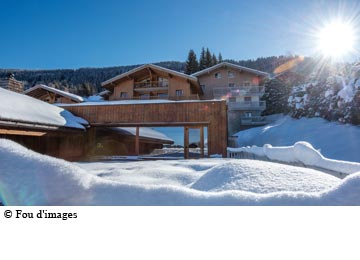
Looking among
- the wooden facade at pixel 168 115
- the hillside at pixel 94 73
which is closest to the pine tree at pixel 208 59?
the hillside at pixel 94 73

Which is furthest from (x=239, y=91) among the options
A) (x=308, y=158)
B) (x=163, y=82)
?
(x=308, y=158)

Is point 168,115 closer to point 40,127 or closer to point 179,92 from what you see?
point 40,127

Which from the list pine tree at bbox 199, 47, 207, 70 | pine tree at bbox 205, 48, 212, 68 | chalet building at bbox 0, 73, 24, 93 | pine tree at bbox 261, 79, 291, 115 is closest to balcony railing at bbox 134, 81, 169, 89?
chalet building at bbox 0, 73, 24, 93

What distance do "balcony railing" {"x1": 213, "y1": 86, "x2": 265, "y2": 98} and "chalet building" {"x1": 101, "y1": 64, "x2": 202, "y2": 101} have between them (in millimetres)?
Result: 2507

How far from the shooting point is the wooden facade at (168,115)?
9.48 meters

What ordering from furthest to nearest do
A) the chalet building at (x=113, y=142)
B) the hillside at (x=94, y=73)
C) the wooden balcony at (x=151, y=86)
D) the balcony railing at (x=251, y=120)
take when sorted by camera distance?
the hillside at (x=94, y=73)
the balcony railing at (x=251, y=120)
the wooden balcony at (x=151, y=86)
the chalet building at (x=113, y=142)

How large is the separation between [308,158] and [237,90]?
18.6 meters

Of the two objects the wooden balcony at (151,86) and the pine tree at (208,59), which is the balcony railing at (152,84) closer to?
the wooden balcony at (151,86)

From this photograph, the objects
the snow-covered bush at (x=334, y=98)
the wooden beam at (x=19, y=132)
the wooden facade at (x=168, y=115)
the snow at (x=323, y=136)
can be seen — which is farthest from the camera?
the wooden facade at (x=168, y=115)

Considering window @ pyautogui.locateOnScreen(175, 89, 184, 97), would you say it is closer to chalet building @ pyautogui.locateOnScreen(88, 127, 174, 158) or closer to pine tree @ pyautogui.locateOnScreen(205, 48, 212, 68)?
chalet building @ pyautogui.locateOnScreen(88, 127, 174, 158)

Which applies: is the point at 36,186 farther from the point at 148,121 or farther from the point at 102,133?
the point at 102,133

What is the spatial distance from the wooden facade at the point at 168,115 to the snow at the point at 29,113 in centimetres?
99
